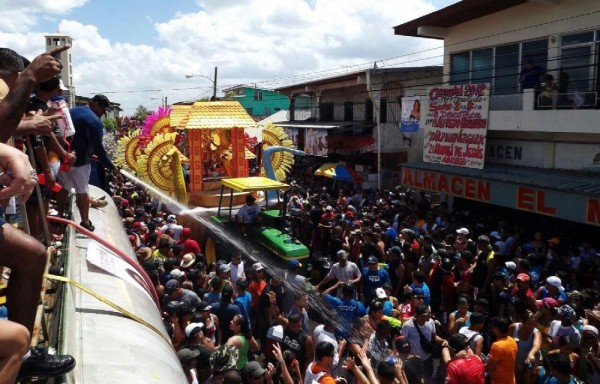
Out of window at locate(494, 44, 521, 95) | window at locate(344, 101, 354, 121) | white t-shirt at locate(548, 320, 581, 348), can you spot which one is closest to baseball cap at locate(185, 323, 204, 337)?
white t-shirt at locate(548, 320, 581, 348)

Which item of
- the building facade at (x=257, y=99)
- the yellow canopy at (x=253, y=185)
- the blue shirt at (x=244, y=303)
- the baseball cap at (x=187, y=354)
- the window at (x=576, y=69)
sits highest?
the building facade at (x=257, y=99)

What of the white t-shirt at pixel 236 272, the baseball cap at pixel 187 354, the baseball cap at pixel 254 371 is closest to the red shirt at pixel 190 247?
→ the white t-shirt at pixel 236 272

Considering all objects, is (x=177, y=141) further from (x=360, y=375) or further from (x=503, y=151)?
(x=360, y=375)

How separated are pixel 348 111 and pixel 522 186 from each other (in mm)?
13450

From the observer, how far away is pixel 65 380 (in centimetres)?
185

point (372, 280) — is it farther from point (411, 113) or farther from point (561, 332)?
point (411, 113)

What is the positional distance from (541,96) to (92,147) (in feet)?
37.2

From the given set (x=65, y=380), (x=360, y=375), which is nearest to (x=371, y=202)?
(x=360, y=375)

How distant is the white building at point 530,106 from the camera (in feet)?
37.7

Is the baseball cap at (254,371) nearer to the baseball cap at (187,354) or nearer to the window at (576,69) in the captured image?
the baseball cap at (187,354)

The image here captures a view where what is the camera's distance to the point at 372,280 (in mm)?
7984

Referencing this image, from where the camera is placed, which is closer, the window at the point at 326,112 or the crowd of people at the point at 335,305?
the crowd of people at the point at 335,305

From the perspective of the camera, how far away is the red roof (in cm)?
1365

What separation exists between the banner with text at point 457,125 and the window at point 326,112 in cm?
1060
